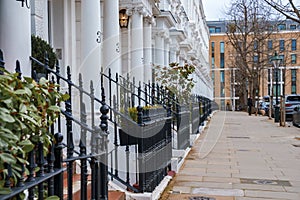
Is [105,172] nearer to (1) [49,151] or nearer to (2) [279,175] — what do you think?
(1) [49,151]

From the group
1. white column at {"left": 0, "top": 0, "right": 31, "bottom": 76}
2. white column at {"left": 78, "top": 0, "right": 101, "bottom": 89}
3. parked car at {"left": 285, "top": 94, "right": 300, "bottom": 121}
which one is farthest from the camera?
parked car at {"left": 285, "top": 94, "right": 300, "bottom": 121}

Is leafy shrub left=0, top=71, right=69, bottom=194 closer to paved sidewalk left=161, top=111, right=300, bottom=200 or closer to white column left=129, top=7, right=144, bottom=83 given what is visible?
paved sidewalk left=161, top=111, right=300, bottom=200

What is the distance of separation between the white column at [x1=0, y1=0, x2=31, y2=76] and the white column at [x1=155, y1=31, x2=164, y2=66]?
510 inches

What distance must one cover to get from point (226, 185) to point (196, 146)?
17.7 feet

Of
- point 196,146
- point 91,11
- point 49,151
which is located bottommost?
point 196,146

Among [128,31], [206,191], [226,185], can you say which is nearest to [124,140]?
[206,191]

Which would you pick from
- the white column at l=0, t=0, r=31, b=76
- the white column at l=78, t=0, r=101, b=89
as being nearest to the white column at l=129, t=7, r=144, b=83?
the white column at l=78, t=0, r=101, b=89

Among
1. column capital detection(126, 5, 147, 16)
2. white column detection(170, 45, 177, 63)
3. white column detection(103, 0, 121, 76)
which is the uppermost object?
column capital detection(126, 5, 147, 16)

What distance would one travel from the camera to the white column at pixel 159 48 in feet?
56.4

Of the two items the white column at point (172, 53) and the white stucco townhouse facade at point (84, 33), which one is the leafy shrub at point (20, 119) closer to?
the white stucco townhouse facade at point (84, 33)

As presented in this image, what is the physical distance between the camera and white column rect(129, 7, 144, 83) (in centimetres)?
1250

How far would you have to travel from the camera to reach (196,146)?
12.1 meters

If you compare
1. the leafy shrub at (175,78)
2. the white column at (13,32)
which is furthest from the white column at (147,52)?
the white column at (13,32)

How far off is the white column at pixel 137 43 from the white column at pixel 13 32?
27.1 feet
